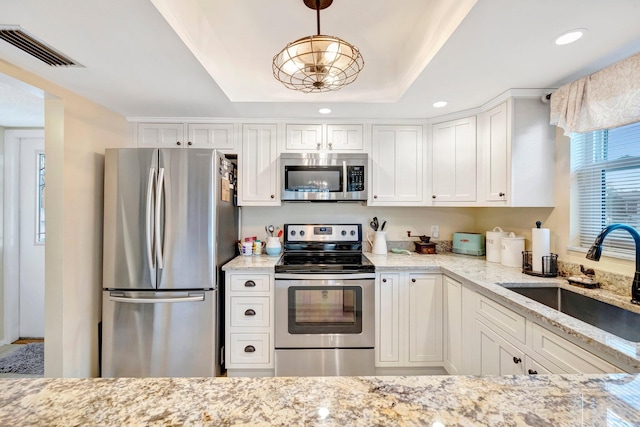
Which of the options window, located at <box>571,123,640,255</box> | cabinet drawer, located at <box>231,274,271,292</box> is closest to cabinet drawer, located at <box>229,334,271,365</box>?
cabinet drawer, located at <box>231,274,271,292</box>

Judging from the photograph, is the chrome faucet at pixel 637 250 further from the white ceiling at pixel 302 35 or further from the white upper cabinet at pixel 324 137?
the white upper cabinet at pixel 324 137

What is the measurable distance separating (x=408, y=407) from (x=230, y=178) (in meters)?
2.29

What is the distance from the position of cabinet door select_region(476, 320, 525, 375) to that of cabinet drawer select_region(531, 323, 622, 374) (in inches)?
6.1

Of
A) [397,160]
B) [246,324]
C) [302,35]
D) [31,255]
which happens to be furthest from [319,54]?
[31,255]

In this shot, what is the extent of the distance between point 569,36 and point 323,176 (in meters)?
1.78

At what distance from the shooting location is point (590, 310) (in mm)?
1547

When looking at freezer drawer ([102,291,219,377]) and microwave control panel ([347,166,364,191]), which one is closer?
freezer drawer ([102,291,219,377])

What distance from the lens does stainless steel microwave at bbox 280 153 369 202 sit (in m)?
2.50

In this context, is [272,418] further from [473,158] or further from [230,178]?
[473,158]

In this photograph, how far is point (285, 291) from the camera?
2.18 meters

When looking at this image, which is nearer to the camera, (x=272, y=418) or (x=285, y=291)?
(x=272, y=418)

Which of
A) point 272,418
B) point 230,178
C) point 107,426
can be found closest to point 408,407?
point 272,418

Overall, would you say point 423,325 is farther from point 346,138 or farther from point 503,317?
point 346,138

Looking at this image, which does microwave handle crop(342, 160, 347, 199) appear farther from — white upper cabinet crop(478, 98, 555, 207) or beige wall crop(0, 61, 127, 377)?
beige wall crop(0, 61, 127, 377)
